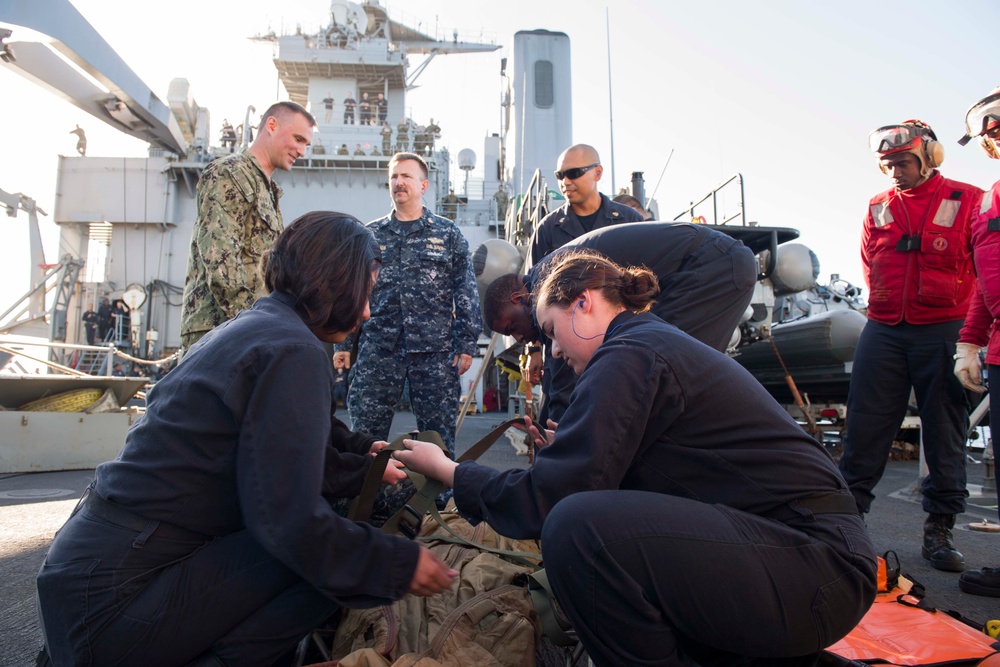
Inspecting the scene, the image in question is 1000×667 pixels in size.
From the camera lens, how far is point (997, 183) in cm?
255

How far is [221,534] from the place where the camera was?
135 centimetres

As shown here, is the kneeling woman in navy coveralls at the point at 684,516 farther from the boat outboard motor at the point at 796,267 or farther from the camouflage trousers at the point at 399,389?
the boat outboard motor at the point at 796,267

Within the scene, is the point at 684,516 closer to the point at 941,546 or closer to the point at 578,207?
the point at 941,546

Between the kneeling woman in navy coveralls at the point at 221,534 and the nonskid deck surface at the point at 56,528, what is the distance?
0.90m

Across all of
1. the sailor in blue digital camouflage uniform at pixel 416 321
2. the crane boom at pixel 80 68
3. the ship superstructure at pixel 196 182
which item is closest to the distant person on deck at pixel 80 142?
the ship superstructure at pixel 196 182

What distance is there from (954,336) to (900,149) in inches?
36.7

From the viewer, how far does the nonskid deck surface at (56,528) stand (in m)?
2.04

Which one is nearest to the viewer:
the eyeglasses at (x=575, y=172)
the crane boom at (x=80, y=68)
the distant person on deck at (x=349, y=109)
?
the eyeglasses at (x=575, y=172)

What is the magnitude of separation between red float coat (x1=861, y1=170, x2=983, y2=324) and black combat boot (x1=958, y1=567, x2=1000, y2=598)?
1.11 m

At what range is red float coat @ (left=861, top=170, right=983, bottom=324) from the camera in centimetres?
288

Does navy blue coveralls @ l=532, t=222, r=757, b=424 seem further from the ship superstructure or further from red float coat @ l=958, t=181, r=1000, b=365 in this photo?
the ship superstructure

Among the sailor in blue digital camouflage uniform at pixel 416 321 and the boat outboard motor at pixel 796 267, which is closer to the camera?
the sailor in blue digital camouflage uniform at pixel 416 321

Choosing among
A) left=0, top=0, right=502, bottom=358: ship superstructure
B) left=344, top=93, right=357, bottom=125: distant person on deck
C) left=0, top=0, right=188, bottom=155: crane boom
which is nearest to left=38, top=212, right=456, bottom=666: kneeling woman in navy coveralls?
left=0, top=0, right=188, bottom=155: crane boom

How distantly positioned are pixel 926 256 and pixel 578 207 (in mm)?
1769
